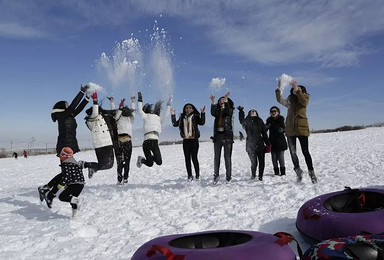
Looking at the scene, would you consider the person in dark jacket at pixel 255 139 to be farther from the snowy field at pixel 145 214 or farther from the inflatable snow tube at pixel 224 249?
the inflatable snow tube at pixel 224 249

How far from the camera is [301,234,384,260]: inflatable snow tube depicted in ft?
8.38

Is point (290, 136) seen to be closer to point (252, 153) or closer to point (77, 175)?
point (252, 153)

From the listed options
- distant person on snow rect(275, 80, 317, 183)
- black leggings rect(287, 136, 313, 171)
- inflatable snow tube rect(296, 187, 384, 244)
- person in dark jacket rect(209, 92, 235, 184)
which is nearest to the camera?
inflatable snow tube rect(296, 187, 384, 244)

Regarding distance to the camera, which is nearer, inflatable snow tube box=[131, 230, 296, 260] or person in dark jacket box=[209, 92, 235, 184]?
inflatable snow tube box=[131, 230, 296, 260]

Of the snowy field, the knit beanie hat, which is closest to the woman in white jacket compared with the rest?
the snowy field

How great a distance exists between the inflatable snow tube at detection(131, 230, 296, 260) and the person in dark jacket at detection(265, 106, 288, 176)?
644 centimetres

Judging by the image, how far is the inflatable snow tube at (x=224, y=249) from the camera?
2525 mm

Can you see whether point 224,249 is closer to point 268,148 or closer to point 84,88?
point 84,88

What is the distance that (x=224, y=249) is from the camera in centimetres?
261

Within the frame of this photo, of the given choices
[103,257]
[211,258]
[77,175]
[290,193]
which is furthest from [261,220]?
[77,175]

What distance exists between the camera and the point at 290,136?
24.9ft

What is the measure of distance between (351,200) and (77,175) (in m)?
4.79

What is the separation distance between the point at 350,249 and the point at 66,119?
6080 millimetres

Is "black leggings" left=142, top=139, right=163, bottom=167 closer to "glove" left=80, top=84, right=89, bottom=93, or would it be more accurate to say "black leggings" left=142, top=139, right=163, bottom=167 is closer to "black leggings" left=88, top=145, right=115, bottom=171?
"black leggings" left=88, top=145, right=115, bottom=171
